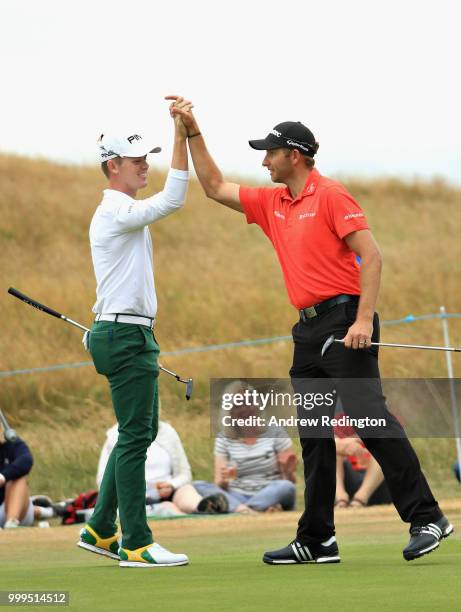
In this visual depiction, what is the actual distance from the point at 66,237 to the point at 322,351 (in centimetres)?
2491

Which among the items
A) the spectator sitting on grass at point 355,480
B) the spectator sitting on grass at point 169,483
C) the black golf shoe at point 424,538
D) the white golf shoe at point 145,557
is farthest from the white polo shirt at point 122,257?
the spectator sitting on grass at point 355,480

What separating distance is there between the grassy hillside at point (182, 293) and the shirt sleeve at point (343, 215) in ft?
30.2

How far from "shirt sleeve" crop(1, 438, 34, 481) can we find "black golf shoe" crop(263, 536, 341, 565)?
16.4ft

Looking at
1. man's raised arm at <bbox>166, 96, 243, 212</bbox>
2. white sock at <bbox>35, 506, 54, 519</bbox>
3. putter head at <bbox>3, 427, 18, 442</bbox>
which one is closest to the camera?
man's raised arm at <bbox>166, 96, 243, 212</bbox>

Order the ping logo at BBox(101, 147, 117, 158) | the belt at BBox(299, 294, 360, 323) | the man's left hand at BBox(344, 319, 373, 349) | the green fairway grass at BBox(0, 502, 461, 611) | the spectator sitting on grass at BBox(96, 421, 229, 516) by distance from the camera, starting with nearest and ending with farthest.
Result: the green fairway grass at BBox(0, 502, 461, 611) → the man's left hand at BBox(344, 319, 373, 349) → the belt at BBox(299, 294, 360, 323) → the ping logo at BBox(101, 147, 117, 158) → the spectator sitting on grass at BBox(96, 421, 229, 516)

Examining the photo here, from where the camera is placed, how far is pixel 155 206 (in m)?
6.53

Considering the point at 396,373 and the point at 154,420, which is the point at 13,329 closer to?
the point at 396,373

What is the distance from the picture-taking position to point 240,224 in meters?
33.0

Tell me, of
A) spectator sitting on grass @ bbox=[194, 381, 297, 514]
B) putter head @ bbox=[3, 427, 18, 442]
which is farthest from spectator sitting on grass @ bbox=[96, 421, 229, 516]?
putter head @ bbox=[3, 427, 18, 442]

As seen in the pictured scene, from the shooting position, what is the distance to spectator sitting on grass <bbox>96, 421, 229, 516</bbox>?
1158 cm

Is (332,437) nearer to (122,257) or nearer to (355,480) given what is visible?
(122,257)

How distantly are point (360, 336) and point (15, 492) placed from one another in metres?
5.59

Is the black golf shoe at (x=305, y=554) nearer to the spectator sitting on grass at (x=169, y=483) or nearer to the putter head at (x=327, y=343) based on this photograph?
the putter head at (x=327, y=343)

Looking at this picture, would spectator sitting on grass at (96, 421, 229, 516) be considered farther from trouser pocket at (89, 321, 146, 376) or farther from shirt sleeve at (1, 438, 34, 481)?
trouser pocket at (89, 321, 146, 376)
